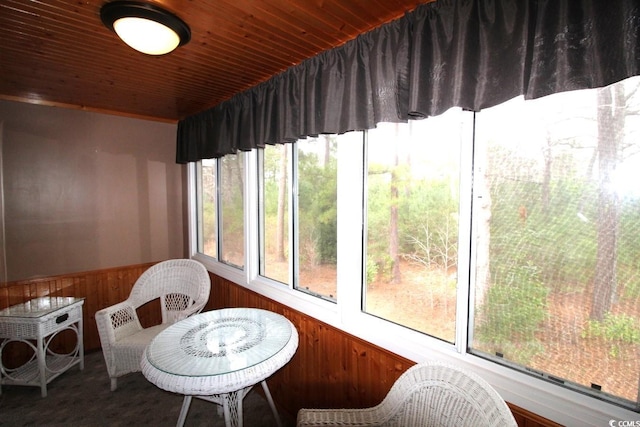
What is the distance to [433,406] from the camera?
3.27 feet

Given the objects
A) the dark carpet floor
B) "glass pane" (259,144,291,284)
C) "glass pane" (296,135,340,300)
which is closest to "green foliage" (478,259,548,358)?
"glass pane" (296,135,340,300)

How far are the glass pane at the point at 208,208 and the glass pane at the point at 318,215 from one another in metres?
1.35

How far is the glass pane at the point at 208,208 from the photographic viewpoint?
299cm

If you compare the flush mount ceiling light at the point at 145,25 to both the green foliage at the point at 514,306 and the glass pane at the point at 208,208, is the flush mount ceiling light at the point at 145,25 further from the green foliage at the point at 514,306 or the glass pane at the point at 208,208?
the green foliage at the point at 514,306

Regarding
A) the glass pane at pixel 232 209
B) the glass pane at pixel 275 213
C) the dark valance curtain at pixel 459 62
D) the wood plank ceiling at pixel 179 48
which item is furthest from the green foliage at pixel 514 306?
the glass pane at pixel 232 209

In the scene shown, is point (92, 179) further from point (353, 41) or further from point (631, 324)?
point (631, 324)

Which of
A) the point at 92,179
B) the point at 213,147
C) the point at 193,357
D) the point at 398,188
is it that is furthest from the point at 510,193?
the point at 92,179

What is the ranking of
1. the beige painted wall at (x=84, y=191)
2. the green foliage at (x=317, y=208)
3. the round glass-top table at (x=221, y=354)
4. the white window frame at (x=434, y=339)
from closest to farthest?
the white window frame at (x=434, y=339), the round glass-top table at (x=221, y=354), the green foliage at (x=317, y=208), the beige painted wall at (x=84, y=191)

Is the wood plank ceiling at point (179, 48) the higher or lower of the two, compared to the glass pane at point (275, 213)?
higher

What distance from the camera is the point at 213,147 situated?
8.38 ft

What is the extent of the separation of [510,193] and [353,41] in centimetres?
105

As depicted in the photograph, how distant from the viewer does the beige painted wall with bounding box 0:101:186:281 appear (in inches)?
95.7

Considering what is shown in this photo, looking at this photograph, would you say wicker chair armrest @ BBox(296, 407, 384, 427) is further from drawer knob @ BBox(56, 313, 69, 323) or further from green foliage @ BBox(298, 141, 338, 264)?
drawer knob @ BBox(56, 313, 69, 323)

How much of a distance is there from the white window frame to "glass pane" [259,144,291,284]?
162 mm
